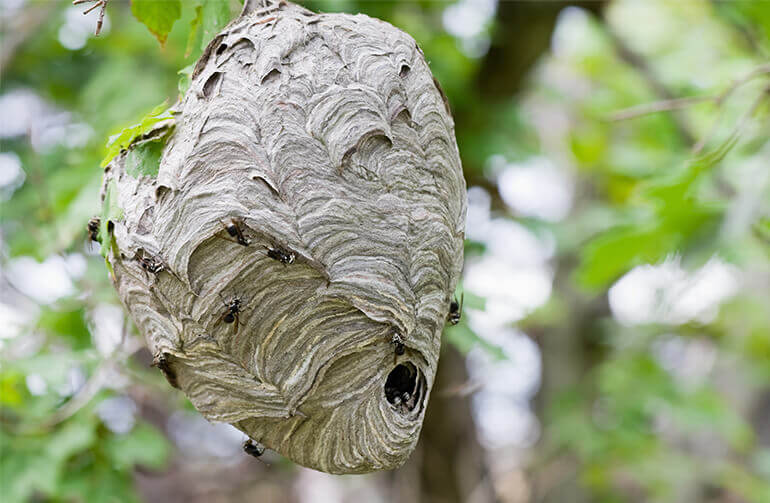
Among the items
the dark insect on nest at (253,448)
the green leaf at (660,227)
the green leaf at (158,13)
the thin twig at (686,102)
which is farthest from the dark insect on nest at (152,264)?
the green leaf at (660,227)

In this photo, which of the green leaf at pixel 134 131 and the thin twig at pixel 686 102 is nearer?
the green leaf at pixel 134 131

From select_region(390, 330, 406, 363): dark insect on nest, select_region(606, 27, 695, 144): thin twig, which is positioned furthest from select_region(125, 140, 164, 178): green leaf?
select_region(606, 27, 695, 144): thin twig

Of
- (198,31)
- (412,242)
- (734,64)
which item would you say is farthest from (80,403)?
(734,64)

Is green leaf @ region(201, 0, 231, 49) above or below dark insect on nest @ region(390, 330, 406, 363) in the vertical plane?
above

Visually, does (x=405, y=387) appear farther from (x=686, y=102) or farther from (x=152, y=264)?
(x=686, y=102)

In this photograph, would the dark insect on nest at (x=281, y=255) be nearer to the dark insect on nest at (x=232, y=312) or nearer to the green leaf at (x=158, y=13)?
the dark insect on nest at (x=232, y=312)

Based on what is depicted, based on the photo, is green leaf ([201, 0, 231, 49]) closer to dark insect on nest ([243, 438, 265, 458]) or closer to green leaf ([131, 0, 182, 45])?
green leaf ([131, 0, 182, 45])
